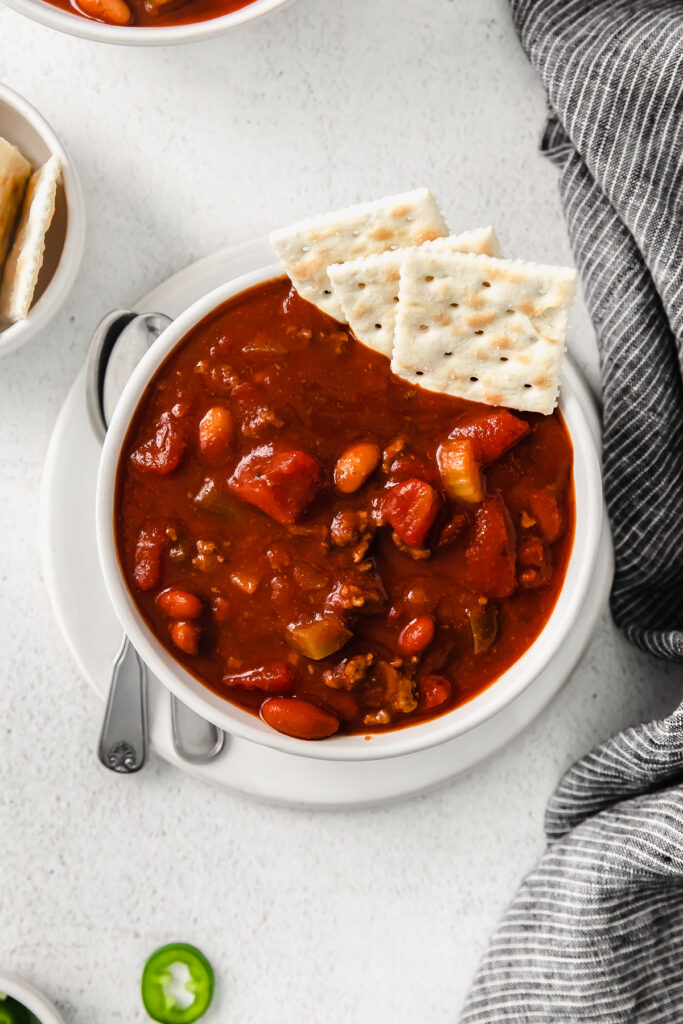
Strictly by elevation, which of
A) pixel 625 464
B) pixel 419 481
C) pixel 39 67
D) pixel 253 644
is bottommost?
pixel 625 464

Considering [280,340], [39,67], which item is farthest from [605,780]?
[39,67]

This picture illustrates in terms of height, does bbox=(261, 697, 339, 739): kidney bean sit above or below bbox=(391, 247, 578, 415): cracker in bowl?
below

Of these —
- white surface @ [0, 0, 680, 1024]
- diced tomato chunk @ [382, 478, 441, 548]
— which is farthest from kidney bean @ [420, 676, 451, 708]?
white surface @ [0, 0, 680, 1024]

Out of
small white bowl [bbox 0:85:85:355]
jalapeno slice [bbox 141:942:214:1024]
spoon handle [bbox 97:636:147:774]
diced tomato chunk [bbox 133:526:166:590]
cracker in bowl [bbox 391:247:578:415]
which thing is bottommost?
jalapeno slice [bbox 141:942:214:1024]

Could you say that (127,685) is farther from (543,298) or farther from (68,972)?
(543,298)

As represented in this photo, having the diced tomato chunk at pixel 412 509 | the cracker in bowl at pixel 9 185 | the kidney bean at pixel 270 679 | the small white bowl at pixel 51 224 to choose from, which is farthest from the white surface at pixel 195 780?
the diced tomato chunk at pixel 412 509

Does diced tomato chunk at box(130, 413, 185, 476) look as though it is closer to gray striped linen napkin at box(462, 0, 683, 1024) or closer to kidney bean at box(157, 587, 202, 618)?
kidney bean at box(157, 587, 202, 618)
